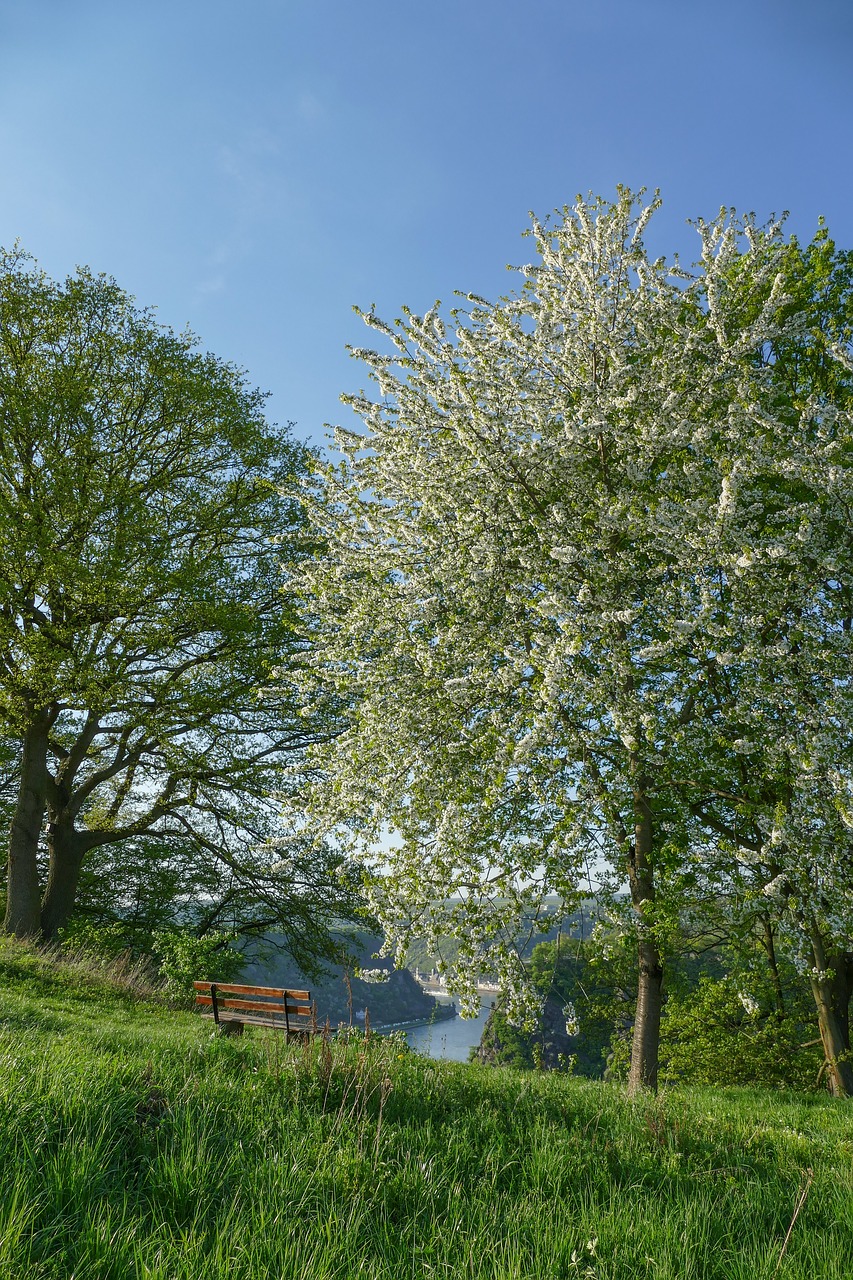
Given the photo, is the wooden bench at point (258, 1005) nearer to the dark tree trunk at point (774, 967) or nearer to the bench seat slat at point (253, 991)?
the bench seat slat at point (253, 991)

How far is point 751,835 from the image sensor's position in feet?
36.0

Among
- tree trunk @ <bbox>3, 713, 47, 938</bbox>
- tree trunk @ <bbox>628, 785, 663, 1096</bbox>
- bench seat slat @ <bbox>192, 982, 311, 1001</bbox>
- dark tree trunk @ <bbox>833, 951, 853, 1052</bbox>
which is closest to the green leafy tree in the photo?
tree trunk @ <bbox>3, 713, 47, 938</bbox>

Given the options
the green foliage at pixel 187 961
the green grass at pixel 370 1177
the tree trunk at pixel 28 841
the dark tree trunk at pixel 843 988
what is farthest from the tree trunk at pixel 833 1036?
the tree trunk at pixel 28 841

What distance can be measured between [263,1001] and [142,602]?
8.99 m

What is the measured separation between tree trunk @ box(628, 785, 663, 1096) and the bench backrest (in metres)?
4.22

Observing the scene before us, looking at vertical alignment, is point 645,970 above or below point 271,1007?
above

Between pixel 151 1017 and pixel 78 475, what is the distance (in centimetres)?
1092

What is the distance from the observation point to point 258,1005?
9992 mm

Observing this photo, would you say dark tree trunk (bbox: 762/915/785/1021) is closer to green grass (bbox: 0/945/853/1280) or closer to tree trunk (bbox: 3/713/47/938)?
green grass (bbox: 0/945/853/1280)

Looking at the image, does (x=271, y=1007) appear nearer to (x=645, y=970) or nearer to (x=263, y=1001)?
(x=263, y=1001)

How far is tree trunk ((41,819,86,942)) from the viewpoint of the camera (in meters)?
16.9

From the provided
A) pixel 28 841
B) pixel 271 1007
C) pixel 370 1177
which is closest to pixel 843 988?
pixel 271 1007

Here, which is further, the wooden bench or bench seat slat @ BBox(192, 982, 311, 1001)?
the wooden bench

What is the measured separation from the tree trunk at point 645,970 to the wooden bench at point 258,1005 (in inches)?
166
